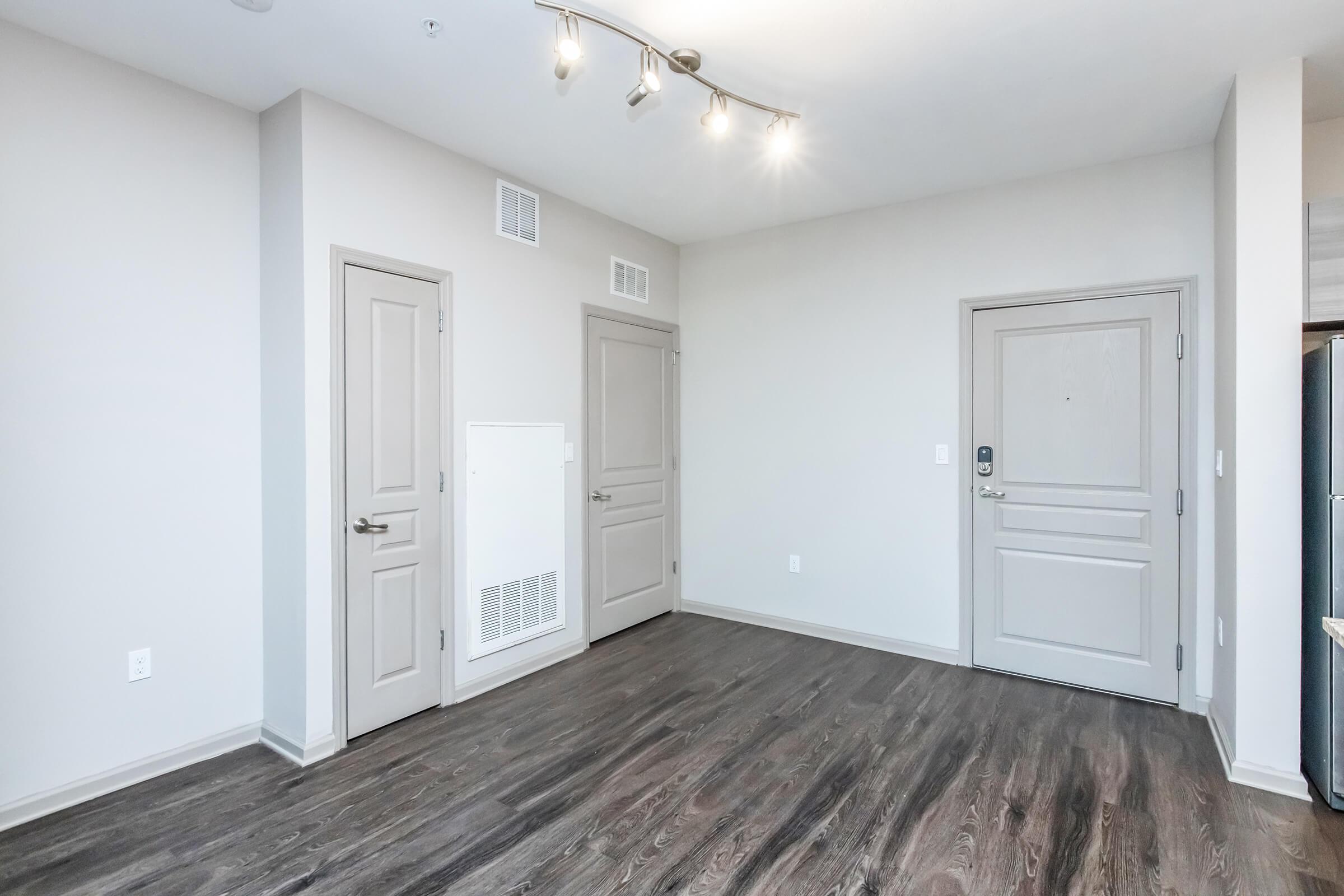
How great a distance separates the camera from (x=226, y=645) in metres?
2.83

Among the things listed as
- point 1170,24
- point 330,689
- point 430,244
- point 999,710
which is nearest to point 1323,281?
point 1170,24

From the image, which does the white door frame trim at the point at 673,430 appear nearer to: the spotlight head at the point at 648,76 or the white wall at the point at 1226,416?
the spotlight head at the point at 648,76

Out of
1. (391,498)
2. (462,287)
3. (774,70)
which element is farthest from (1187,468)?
(391,498)

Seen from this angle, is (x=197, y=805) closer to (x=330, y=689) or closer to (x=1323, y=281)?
(x=330, y=689)

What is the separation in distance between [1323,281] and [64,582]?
4.88m

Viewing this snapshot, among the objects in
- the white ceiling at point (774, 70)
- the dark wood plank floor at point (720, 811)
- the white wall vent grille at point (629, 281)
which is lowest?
the dark wood plank floor at point (720, 811)

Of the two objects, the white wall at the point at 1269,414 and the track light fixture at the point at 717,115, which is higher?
the track light fixture at the point at 717,115

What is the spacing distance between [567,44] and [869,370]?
2.73 meters

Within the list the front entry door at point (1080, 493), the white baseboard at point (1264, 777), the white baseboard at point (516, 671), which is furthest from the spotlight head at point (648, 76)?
the white baseboard at point (1264, 777)

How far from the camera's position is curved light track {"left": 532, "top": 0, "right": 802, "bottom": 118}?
2.10 metres

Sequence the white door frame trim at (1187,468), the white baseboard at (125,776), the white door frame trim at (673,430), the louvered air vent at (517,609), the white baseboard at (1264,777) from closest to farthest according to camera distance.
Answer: the white baseboard at (125,776) < the white baseboard at (1264,777) < the white door frame trim at (1187,468) < the louvered air vent at (517,609) < the white door frame trim at (673,430)

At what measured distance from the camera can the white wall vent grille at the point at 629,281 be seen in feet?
14.4

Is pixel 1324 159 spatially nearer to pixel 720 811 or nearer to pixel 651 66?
pixel 651 66

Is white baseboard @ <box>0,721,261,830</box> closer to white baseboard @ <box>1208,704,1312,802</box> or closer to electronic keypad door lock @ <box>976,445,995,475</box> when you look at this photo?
electronic keypad door lock @ <box>976,445,995,475</box>
